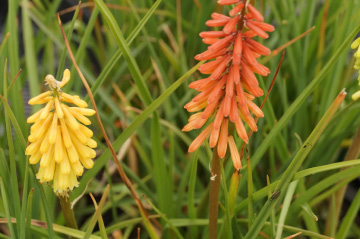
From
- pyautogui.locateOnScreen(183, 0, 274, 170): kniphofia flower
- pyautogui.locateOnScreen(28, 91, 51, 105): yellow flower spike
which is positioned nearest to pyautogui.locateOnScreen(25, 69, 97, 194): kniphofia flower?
pyautogui.locateOnScreen(28, 91, 51, 105): yellow flower spike

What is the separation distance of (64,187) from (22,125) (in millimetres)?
353

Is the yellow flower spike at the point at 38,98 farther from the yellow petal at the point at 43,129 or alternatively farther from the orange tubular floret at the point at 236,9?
the orange tubular floret at the point at 236,9

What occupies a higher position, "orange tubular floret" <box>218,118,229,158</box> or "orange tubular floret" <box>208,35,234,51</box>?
"orange tubular floret" <box>208,35,234,51</box>

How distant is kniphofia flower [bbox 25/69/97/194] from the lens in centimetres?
115

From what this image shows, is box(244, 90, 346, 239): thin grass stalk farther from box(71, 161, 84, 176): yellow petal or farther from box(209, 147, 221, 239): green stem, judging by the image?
box(71, 161, 84, 176): yellow petal

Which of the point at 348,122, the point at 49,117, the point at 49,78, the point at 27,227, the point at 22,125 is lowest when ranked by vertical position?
the point at 27,227

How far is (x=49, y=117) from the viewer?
3.87 ft

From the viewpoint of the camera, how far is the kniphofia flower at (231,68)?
3.25ft

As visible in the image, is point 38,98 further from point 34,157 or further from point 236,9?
point 236,9

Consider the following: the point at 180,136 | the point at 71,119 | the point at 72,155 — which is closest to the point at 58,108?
the point at 71,119

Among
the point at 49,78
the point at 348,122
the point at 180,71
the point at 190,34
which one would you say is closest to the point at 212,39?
the point at 49,78

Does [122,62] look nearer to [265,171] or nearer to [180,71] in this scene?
[180,71]

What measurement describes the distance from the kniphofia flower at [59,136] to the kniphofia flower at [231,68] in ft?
0.92

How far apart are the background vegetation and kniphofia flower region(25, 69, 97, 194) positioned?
0.32 ft
